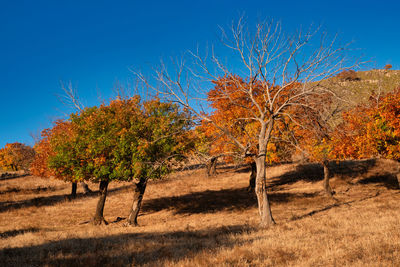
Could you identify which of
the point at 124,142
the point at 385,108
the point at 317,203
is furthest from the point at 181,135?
the point at 385,108

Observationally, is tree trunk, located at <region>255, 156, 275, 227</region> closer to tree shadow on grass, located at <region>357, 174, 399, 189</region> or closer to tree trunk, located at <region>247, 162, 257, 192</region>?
tree trunk, located at <region>247, 162, 257, 192</region>

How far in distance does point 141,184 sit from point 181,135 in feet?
15.2

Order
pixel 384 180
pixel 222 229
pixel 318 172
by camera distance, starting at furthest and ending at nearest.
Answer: pixel 318 172
pixel 384 180
pixel 222 229

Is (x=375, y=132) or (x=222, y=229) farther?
(x=375, y=132)

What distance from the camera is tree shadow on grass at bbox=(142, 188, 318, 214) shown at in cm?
2209

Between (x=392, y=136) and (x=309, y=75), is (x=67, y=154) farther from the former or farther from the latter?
(x=392, y=136)

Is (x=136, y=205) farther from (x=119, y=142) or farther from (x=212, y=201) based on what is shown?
(x=212, y=201)

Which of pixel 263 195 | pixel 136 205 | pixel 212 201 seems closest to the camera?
pixel 263 195

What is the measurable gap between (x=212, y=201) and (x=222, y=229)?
40.4 ft

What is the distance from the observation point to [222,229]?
1273 cm

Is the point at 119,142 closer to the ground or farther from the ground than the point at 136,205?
farther from the ground

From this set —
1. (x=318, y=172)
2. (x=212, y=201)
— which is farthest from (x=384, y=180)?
(x=212, y=201)

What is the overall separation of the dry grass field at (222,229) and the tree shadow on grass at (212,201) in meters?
0.09

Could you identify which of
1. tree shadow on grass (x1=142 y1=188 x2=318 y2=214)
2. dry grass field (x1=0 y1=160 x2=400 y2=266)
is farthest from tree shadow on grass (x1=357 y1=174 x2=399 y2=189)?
tree shadow on grass (x1=142 y1=188 x2=318 y2=214)
